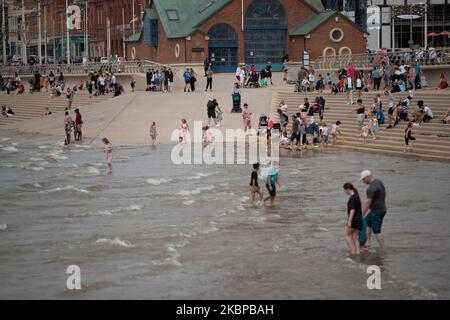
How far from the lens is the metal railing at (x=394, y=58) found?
5778 cm

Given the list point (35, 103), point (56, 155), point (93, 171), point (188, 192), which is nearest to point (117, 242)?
point (188, 192)

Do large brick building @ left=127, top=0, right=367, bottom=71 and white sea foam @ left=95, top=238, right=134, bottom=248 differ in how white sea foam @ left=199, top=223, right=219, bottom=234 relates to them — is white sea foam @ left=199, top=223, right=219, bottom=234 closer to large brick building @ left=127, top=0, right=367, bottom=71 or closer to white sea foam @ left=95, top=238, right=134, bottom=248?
white sea foam @ left=95, top=238, right=134, bottom=248

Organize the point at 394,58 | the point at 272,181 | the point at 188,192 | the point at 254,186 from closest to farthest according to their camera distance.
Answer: the point at 272,181
the point at 254,186
the point at 188,192
the point at 394,58

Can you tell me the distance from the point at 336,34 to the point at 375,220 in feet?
188

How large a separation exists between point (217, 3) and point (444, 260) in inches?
2348

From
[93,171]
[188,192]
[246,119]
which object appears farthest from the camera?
[246,119]

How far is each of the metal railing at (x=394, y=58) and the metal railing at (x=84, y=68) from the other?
1089cm

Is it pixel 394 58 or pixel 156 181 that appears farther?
pixel 394 58

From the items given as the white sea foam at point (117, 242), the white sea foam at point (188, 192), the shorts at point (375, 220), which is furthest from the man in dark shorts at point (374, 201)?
the white sea foam at point (188, 192)

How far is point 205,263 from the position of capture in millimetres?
23422

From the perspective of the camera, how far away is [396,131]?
46.0 m

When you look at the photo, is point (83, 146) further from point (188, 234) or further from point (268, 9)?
point (268, 9)

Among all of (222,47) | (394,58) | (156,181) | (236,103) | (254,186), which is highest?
(222,47)

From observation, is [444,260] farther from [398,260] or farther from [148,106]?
[148,106]
